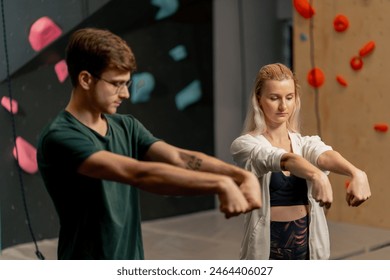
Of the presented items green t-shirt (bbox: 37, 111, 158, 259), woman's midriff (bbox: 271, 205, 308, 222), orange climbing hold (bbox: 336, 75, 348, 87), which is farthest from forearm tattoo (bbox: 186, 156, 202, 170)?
orange climbing hold (bbox: 336, 75, 348, 87)

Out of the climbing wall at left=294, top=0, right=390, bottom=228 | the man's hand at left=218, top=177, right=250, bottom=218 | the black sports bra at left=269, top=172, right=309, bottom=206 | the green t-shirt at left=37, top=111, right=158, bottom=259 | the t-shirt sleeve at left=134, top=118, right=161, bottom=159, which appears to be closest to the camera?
the man's hand at left=218, top=177, right=250, bottom=218

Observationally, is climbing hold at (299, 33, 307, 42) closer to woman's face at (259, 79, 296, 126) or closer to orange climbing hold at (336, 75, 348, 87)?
orange climbing hold at (336, 75, 348, 87)

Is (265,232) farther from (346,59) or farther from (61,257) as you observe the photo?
(346,59)

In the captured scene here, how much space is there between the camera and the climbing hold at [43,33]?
11.7 ft

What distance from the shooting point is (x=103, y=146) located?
1431mm

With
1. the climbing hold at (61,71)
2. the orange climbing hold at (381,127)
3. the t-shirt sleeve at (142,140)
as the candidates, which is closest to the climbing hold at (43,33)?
the climbing hold at (61,71)

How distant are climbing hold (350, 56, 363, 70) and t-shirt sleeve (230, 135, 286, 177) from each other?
1.90m

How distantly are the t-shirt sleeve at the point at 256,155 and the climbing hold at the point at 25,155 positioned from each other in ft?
6.50

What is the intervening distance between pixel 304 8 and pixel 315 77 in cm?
37

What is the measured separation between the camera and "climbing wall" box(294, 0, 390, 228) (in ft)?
11.7

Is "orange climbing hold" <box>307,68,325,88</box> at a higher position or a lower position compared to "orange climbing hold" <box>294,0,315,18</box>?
lower

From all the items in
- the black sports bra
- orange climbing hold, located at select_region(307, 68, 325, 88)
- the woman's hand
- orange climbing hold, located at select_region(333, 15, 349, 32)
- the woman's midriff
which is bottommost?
the woman's midriff
